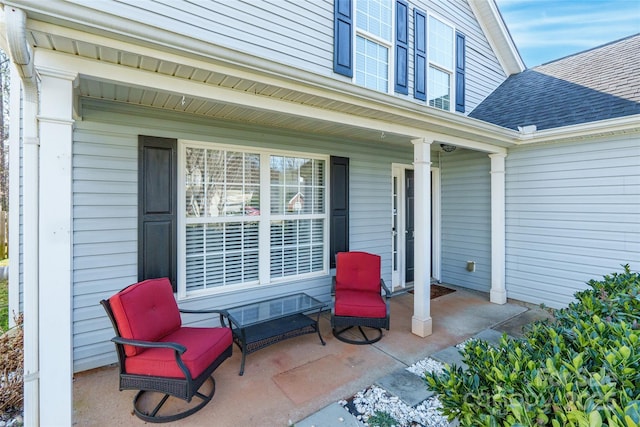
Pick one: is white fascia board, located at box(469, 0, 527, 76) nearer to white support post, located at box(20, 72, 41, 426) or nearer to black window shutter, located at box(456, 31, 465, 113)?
black window shutter, located at box(456, 31, 465, 113)

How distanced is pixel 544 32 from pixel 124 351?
11.0 metres

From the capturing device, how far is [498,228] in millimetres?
5266

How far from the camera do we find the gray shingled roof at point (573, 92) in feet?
15.2

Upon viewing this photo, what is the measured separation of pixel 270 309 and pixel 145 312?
1.51 metres

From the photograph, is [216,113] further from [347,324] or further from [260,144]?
[347,324]

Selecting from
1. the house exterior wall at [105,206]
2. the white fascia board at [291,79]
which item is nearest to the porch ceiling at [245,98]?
the white fascia board at [291,79]

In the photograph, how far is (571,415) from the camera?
972mm

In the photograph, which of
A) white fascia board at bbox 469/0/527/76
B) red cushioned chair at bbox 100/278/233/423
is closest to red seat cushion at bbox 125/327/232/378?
red cushioned chair at bbox 100/278/233/423

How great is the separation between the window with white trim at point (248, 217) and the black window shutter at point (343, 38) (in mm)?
1404

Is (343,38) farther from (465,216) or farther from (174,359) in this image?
(174,359)

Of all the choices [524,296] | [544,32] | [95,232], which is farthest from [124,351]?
[544,32]

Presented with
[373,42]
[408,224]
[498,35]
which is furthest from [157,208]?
[498,35]

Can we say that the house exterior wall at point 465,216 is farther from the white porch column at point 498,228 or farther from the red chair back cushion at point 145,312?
the red chair back cushion at point 145,312

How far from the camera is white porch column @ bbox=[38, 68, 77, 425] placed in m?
1.82
